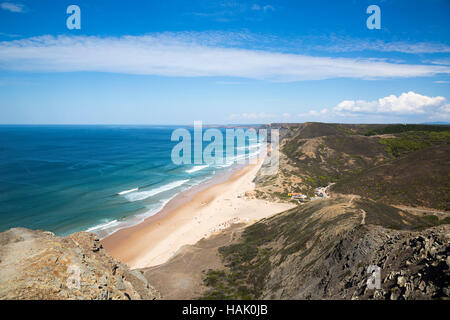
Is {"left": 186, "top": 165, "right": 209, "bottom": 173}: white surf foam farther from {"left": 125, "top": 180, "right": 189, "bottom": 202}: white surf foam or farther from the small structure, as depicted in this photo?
the small structure

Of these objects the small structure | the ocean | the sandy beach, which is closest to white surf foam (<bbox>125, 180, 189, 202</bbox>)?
the ocean

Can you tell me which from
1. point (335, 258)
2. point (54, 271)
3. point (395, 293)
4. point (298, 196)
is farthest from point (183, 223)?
point (395, 293)

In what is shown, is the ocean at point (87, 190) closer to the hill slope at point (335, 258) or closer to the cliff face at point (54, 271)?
the cliff face at point (54, 271)

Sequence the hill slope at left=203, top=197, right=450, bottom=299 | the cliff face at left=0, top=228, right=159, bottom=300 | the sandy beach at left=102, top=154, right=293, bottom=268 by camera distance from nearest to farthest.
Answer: the cliff face at left=0, top=228, right=159, bottom=300
the hill slope at left=203, top=197, right=450, bottom=299
the sandy beach at left=102, top=154, right=293, bottom=268
